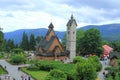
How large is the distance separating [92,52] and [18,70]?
34.9 meters

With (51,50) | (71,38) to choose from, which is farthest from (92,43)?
(51,50)

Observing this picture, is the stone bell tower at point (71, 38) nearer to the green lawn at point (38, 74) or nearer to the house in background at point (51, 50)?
the house in background at point (51, 50)

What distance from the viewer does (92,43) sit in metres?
91.7

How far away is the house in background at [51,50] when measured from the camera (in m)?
80.5

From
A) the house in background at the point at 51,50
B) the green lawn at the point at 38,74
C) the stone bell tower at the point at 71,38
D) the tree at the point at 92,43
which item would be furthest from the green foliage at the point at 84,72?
the tree at the point at 92,43

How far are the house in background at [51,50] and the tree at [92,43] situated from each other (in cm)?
1144

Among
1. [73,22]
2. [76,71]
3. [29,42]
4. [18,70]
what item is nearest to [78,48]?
[73,22]

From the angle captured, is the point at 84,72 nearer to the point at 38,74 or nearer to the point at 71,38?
the point at 38,74

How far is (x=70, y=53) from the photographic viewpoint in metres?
86.9

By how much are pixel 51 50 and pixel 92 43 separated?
16.0 meters

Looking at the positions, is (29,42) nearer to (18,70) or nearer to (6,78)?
(18,70)

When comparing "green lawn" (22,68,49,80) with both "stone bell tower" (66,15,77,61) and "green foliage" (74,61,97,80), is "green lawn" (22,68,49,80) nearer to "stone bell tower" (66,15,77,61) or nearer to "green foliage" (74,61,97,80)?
"green foliage" (74,61,97,80)

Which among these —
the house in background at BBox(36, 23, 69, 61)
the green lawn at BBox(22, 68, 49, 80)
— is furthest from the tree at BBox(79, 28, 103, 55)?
the green lawn at BBox(22, 68, 49, 80)

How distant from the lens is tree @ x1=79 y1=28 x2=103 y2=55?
91750mm
